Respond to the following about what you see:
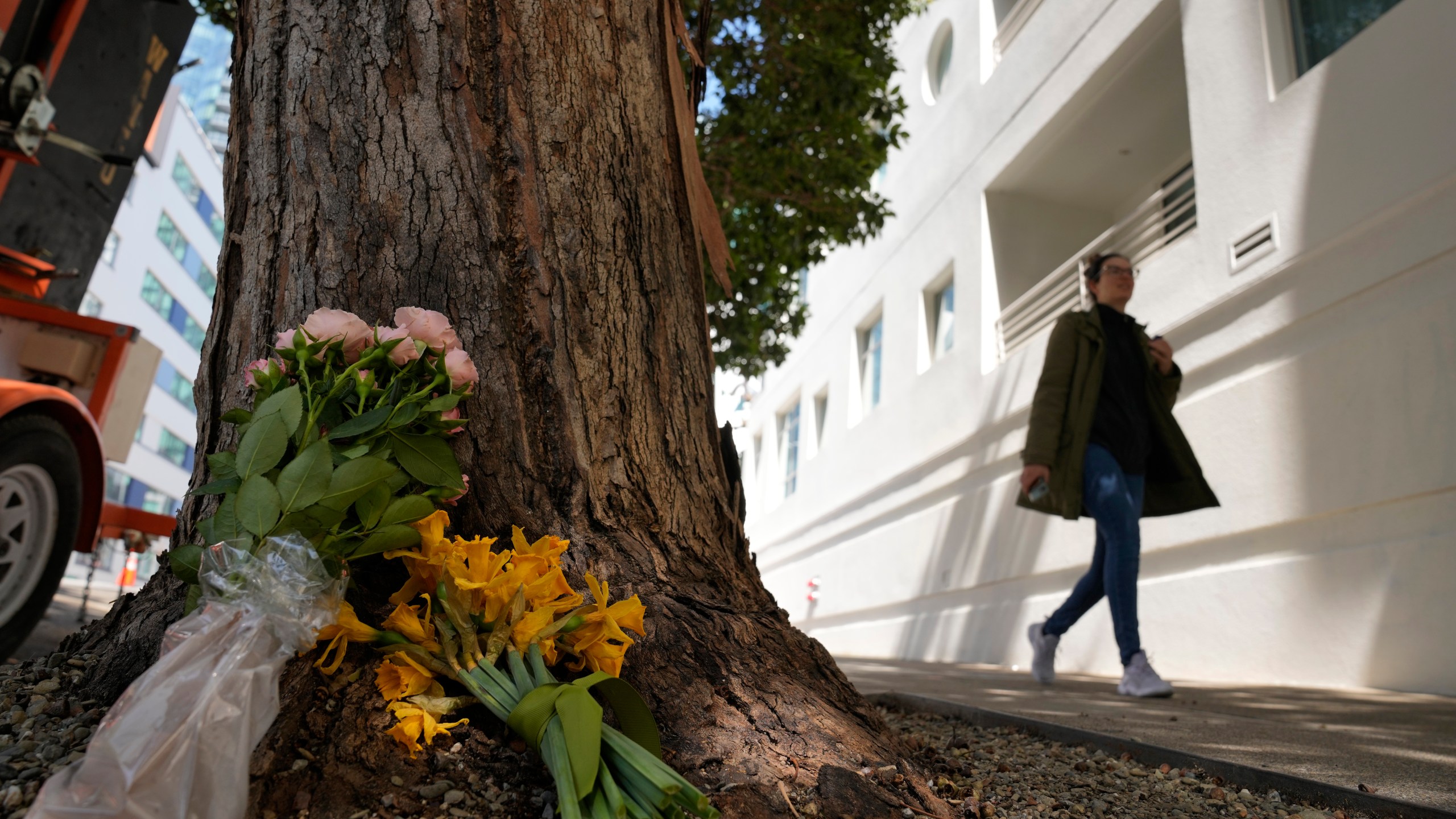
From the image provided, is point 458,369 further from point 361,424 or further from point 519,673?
point 519,673

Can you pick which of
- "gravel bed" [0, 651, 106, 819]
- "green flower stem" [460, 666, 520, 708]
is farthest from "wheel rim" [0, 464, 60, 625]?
"green flower stem" [460, 666, 520, 708]

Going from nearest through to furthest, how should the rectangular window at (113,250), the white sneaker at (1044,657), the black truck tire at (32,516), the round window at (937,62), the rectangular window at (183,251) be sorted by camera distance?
the black truck tire at (32,516) < the white sneaker at (1044,657) < the round window at (937,62) < the rectangular window at (113,250) < the rectangular window at (183,251)

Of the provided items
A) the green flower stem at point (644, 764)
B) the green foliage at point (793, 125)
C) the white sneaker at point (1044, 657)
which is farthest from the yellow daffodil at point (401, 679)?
the green foliage at point (793, 125)

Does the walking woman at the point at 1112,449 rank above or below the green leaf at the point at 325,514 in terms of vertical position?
above

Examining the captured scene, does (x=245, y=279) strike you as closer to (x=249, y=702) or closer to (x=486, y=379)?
(x=486, y=379)

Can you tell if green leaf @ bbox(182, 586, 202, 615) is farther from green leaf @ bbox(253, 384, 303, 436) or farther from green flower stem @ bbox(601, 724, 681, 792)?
green flower stem @ bbox(601, 724, 681, 792)

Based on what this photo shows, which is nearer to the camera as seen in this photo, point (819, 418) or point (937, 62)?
point (937, 62)

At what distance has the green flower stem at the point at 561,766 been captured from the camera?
1049 mm

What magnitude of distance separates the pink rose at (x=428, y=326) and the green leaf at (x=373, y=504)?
0.85 feet

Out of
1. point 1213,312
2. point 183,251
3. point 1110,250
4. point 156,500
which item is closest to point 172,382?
point 156,500

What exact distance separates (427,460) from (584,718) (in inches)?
20.5

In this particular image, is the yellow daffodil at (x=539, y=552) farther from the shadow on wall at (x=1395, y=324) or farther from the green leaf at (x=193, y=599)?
the shadow on wall at (x=1395, y=324)

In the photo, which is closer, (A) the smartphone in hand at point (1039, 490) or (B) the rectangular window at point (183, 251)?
(A) the smartphone in hand at point (1039, 490)

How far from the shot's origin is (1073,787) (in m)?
1.70
